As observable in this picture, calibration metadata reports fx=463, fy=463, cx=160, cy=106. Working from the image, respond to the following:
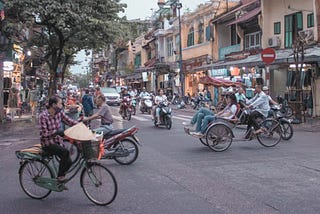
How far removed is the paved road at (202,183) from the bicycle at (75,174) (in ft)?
0.59

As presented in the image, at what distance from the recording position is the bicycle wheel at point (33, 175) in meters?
7.27

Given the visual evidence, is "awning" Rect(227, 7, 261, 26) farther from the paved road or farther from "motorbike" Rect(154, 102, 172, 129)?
the paved road

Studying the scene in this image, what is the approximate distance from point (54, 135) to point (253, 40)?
26536mm

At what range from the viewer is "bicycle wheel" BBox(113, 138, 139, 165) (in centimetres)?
1045

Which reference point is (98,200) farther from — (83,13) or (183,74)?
(183,74)

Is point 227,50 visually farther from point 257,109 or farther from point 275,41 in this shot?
point 257,109

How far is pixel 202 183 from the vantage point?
27.1 feet

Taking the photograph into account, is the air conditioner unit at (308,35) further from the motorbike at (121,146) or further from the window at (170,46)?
the window at (170,46)

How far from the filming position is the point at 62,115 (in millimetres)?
7715

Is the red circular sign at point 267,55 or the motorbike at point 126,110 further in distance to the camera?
the motorbike at point 126,110

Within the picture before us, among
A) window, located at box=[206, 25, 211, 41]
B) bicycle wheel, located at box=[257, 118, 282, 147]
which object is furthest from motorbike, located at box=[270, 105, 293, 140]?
window, located at box=[206, 25, 211, 41]

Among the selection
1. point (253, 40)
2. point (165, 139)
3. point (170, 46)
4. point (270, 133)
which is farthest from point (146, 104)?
point (170, 46)

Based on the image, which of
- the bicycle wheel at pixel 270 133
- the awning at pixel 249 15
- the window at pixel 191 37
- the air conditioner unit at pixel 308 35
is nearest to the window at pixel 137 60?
the window at pixel 191 37

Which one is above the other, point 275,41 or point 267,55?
point 275,41
